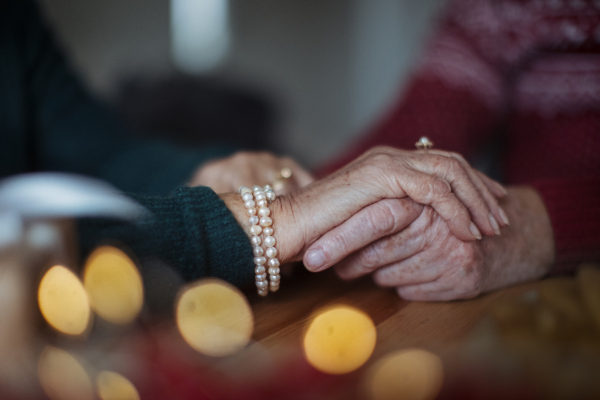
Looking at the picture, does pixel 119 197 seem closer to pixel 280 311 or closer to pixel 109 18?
pixel 280 311

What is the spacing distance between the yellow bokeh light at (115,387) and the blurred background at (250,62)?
1647mm

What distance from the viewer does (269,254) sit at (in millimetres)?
476

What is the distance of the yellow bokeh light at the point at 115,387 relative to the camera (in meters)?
0.26

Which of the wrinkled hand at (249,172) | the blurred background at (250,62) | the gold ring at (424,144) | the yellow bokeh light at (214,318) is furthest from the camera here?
the blurred background at (250,62)

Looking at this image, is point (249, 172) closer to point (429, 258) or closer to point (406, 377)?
point (429, 258)

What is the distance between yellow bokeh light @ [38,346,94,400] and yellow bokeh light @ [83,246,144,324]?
5cm

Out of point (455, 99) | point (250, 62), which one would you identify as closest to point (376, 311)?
point (455, 99)

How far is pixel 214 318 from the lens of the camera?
40 cm

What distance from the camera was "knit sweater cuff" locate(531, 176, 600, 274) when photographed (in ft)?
1.66

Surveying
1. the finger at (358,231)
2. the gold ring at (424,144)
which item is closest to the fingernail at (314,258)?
the finger at (358,231)

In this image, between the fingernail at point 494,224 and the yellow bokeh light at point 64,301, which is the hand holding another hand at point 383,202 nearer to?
the fingernail at point 494,224

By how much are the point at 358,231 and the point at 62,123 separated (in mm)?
940

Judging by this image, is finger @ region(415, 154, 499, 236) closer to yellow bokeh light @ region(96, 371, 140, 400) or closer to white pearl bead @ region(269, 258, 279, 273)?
white pearl bead @ region(269, 258, 279, 273)

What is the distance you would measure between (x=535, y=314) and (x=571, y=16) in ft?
2.33
